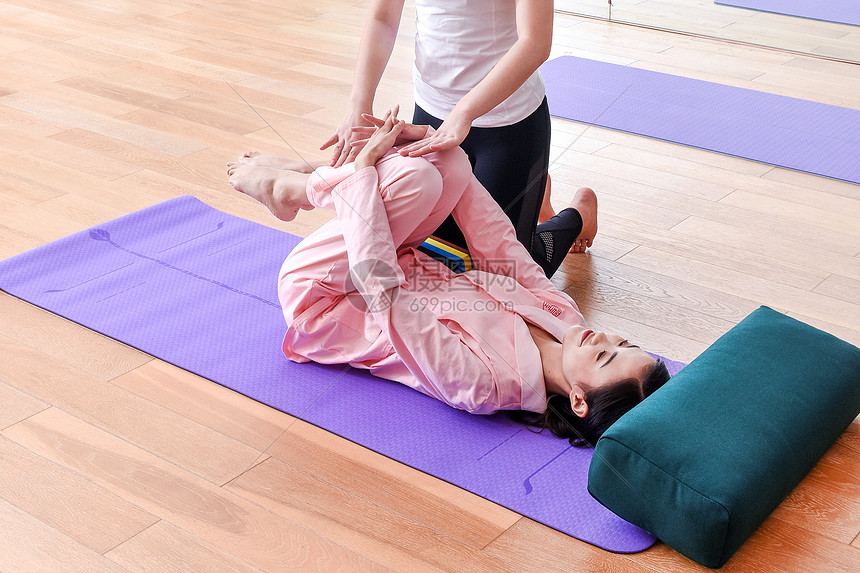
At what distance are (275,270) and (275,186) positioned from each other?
36 cm

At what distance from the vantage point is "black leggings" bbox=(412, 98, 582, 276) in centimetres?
198

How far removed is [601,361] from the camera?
1.57m

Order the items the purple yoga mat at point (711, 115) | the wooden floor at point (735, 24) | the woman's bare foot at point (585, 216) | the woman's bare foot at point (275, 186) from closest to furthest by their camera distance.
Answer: the woman's bare foot at point (275, 186) < the woman's bare foot at point (585, 216) < the purple yoga mat at point (711, 115) < the wooden floor at point (735, 24)

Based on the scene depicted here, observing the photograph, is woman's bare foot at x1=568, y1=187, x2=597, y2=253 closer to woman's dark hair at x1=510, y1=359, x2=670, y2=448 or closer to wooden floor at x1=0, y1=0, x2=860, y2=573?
wooden floor at x1=0, y1=0, x2=860, y2=573

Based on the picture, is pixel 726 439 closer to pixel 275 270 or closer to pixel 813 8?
pixel 275 270

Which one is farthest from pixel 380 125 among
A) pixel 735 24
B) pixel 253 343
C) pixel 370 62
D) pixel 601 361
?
pixel 735 24

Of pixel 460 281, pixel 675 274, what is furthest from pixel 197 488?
pixel 675 274

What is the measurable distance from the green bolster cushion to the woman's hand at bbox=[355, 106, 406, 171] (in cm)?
68

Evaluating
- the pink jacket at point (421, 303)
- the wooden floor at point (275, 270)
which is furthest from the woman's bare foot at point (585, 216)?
the pink jacket at point (421, 303)

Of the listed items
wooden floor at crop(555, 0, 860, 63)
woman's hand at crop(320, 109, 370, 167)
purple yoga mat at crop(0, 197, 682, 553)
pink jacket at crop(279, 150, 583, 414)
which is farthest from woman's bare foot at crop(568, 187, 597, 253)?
wooden floor at crop(555, 0, 860, 63)

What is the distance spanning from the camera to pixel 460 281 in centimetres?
181

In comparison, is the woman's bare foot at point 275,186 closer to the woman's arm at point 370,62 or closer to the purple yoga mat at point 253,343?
the woman's arm at point 370,62

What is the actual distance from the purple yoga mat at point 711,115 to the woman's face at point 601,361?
Result: 4.94ft

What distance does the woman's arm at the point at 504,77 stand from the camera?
1.71 metres
